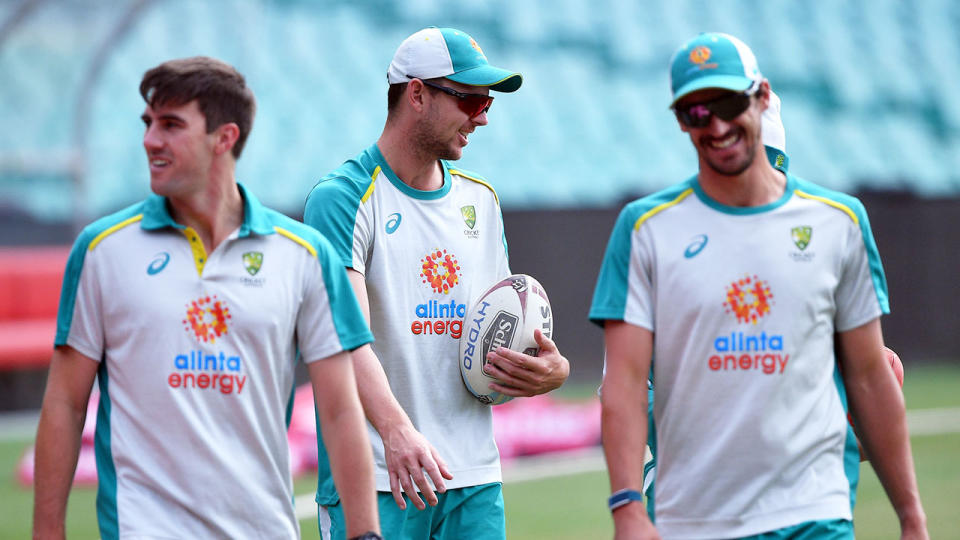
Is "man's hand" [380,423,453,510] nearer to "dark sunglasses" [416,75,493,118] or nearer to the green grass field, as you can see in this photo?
"dark sunglasses" [416,75,493,118]

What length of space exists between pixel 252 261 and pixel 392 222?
1.35 meters

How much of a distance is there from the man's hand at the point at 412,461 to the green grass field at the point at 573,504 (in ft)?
17.6

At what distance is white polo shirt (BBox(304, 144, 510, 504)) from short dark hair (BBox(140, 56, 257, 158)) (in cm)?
113

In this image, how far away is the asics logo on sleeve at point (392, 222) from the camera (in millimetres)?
5410

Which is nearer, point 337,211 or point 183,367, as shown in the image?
point 183,367

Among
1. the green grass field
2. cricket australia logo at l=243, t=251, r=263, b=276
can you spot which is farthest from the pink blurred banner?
cricket australia logo at l=243, t=251, r=263, b=276

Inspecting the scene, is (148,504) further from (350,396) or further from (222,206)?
(222,206)

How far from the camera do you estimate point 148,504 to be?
4.02m

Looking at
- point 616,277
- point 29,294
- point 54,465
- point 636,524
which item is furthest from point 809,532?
point 29,294

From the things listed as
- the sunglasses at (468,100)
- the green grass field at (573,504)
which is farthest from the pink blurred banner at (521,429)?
the sunglasses at (468,100)

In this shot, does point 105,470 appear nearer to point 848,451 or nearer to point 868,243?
point 848,451

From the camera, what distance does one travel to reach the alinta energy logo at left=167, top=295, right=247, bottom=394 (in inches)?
158

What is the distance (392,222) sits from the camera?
5.43 metres

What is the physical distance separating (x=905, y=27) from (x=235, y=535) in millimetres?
26177
